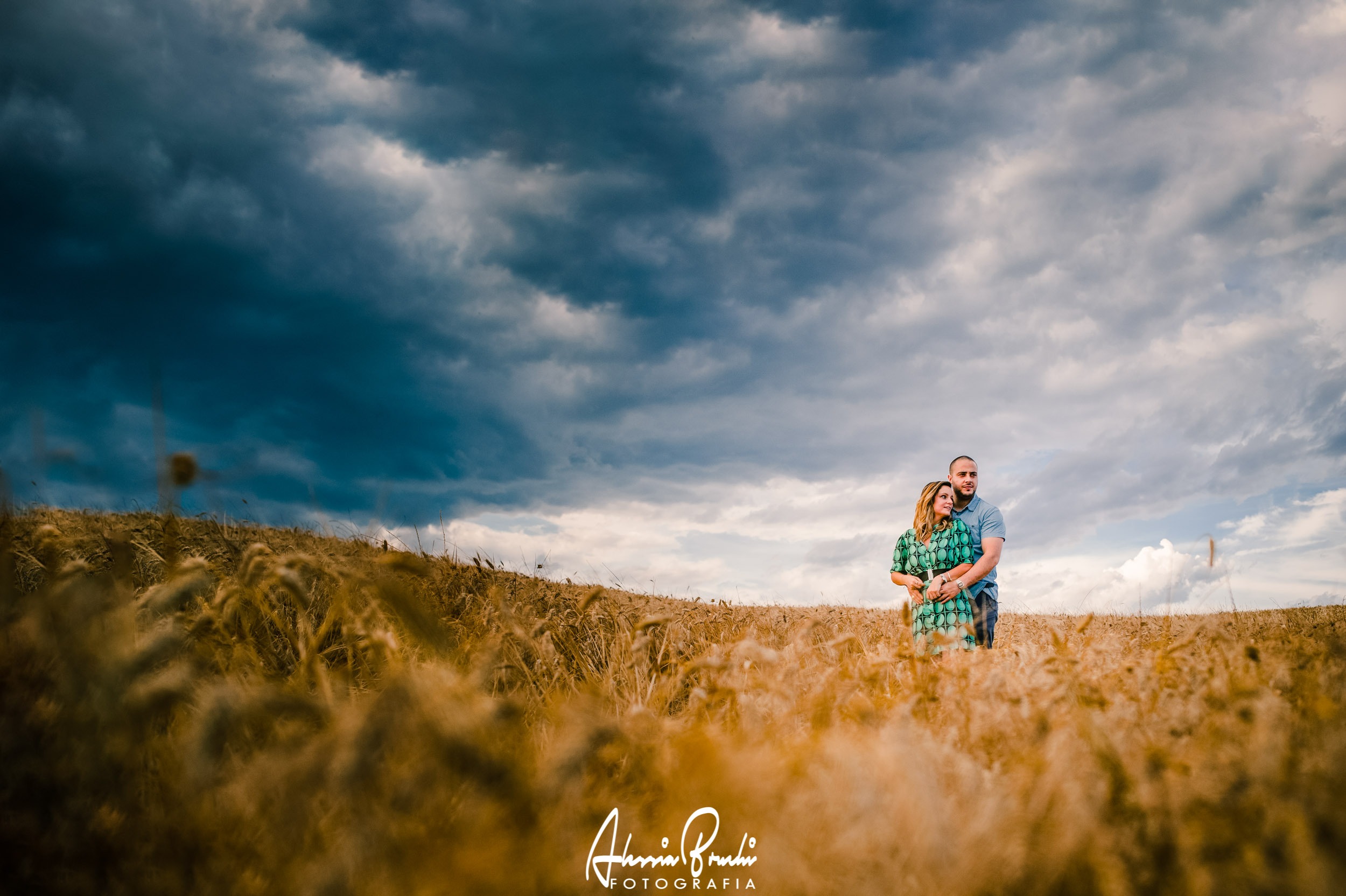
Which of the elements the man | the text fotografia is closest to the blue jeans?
the man

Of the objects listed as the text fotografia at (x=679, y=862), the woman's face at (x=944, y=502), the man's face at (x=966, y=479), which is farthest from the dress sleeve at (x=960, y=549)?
the text fotografia at (x=679, y=862)

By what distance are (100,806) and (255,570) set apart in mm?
1458

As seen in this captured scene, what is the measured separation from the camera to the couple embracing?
19.1 ft

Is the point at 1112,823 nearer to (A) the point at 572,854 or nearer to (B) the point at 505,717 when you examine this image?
(A) the point at 572,854

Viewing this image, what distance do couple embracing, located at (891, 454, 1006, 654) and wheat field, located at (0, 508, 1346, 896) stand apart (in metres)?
2.98

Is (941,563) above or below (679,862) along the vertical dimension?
above

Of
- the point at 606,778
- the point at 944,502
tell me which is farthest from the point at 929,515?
the point at 606,778

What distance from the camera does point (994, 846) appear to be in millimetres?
1353

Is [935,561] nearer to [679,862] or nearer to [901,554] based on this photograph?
[901,554]

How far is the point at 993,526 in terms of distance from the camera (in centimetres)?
620

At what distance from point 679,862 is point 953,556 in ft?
17.0

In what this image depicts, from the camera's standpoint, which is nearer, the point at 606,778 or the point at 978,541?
the point at 606,778

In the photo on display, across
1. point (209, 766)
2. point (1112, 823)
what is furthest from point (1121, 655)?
point (209, 766)

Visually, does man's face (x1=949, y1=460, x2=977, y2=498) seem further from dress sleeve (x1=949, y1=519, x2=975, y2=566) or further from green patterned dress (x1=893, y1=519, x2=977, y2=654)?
dress sleeve (x1=949, y1=519, x2=975, y2=566)
